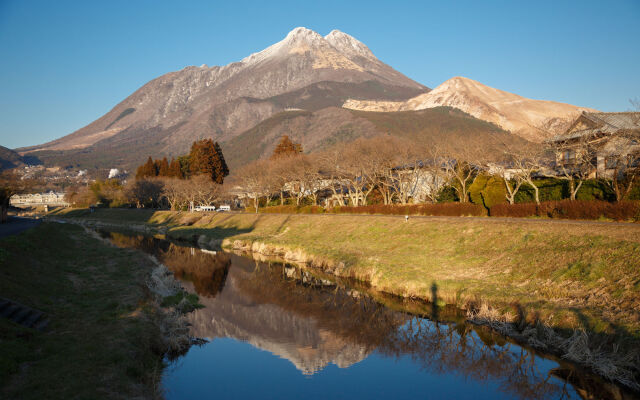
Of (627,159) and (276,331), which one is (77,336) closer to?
(276,331)

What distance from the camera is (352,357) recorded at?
15602 millimetres

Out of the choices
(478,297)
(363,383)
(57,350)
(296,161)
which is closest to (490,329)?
(478,297)

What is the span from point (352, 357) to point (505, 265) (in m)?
→ 11.1

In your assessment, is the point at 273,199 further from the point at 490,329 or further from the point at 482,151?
the point at 490,329

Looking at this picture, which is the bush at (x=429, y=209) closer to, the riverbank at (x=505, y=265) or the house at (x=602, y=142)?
the riverbank at (x=505, y=265)

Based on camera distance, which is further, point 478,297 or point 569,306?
point 478,297

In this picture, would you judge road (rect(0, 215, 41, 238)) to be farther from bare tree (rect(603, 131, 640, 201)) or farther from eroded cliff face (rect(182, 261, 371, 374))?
bare tree (rect(603, 131, 640, 201))

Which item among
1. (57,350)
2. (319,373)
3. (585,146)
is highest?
(585,146)

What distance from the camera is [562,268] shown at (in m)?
18.1

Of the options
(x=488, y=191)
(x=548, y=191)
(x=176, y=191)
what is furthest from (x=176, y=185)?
(x=548, y=191)

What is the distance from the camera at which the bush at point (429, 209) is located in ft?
120

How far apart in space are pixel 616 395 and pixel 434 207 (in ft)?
98.2

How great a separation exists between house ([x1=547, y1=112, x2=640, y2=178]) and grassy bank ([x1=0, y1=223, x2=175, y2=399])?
34033mm

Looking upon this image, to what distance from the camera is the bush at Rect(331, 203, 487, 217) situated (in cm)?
3669
